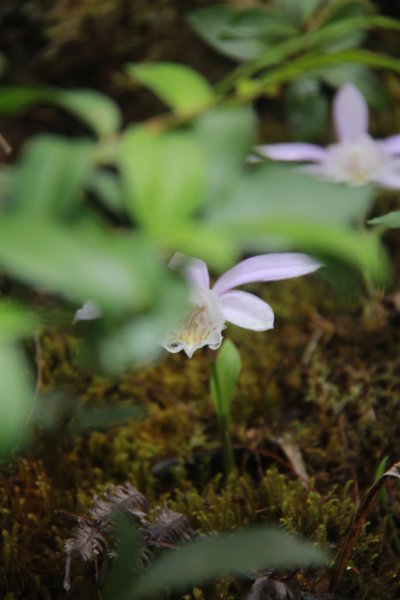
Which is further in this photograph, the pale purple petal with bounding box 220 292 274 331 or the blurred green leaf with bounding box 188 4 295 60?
the blurred green leaf with bounding box 188 4 295 60

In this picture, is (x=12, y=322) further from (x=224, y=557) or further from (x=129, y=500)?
(x=129, y=500)

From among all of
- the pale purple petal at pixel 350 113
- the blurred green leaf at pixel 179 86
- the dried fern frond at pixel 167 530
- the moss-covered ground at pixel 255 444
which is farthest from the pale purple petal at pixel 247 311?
the pale purple petal at pixel 350 113

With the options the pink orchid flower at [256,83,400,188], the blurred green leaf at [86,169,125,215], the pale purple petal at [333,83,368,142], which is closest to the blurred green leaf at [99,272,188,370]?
the blurred green leaf at [86,169,125,215]

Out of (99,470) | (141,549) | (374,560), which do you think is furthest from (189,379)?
(141,549)

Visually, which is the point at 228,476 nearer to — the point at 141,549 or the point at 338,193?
the point at 141,549

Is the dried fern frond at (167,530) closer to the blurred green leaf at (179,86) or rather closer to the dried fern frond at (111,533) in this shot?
the dried fern frond at (111,533)

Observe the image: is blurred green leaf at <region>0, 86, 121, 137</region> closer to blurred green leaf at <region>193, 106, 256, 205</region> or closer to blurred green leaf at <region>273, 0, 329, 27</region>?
blurred green leaf at <region>193, 106, 256, 205</region>
